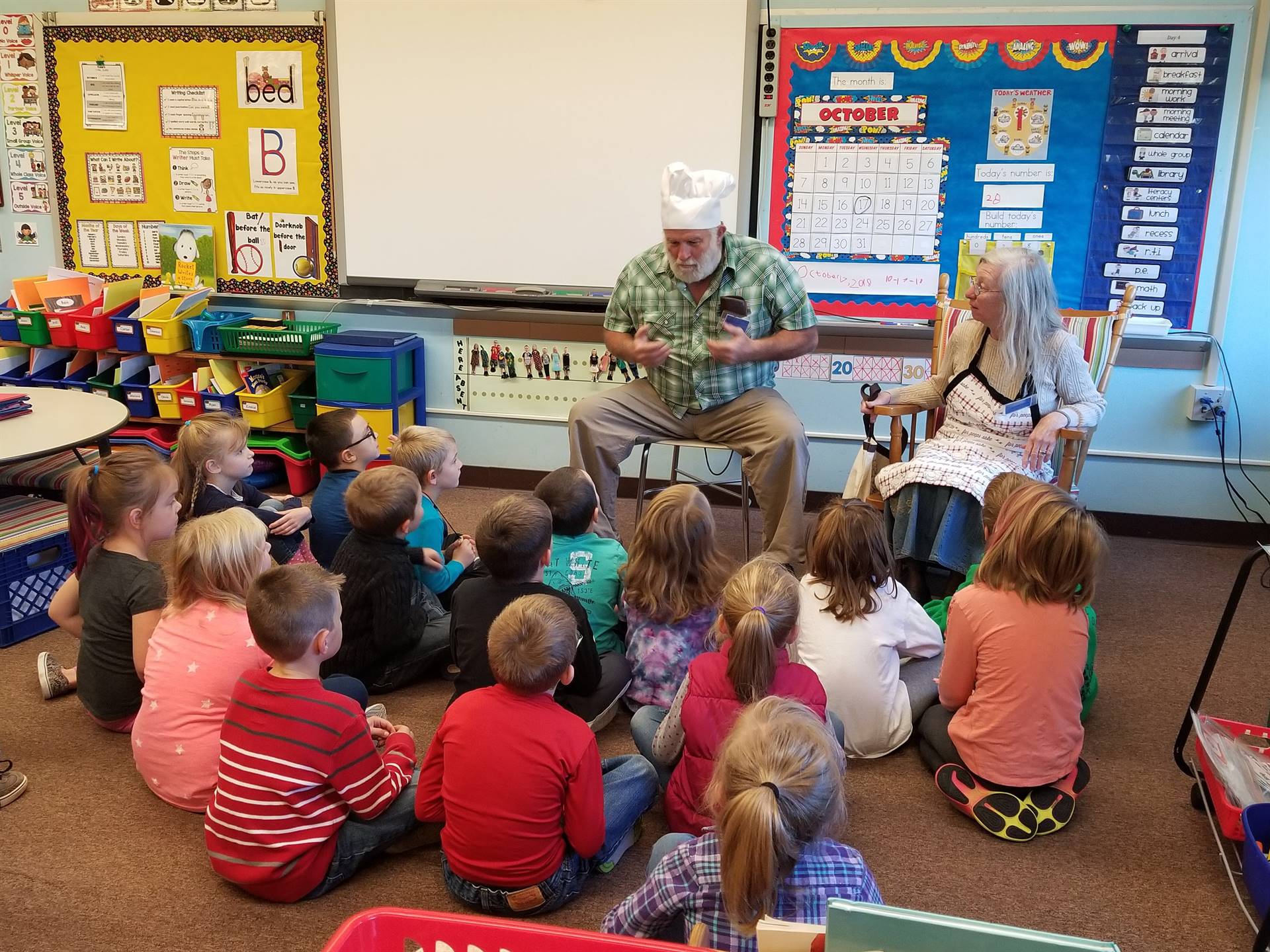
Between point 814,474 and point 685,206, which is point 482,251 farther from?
point 814,474

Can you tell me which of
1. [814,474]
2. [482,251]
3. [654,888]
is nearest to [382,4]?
[482,251]

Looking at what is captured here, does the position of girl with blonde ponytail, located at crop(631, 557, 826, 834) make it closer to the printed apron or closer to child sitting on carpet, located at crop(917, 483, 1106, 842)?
child sitting on carpet, located at crop(917, 483, 1106, 842)

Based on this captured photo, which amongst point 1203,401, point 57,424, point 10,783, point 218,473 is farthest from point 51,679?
point 1203,401

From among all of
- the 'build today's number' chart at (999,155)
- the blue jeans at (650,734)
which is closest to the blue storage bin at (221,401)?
the 'build today's number' chart at (999,155)

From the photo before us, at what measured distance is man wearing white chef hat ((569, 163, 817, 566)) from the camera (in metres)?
3.36

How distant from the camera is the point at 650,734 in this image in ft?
7.27

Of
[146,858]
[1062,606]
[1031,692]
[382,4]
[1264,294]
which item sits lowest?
[146,858]

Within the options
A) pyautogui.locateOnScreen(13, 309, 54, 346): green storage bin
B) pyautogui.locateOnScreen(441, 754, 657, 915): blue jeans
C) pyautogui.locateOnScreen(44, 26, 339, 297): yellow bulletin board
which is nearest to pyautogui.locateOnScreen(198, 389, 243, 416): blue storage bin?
pyautogui.locateOnScreen(44, 26, 339, 297): yellow bulletin board

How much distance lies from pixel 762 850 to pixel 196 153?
4.21 meters

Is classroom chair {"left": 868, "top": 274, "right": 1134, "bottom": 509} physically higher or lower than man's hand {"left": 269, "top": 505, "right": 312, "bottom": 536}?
higher

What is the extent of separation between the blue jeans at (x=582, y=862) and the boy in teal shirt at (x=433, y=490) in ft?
3.11

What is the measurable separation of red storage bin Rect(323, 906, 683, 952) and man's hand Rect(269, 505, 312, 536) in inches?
83.9

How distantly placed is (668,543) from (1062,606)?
0.83 meters

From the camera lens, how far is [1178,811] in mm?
2281
